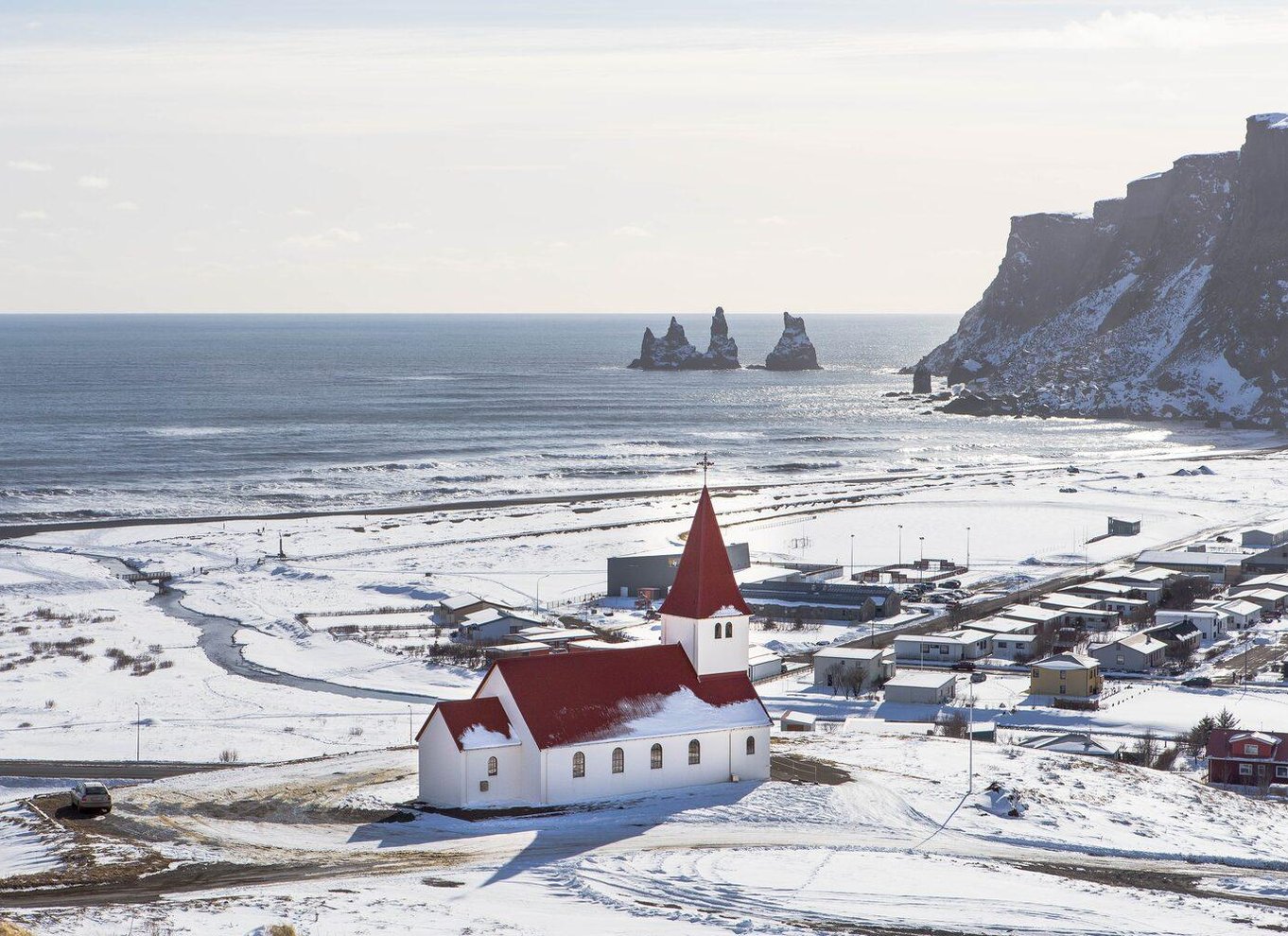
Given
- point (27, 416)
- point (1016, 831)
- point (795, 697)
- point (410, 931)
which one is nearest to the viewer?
point (410, 931)

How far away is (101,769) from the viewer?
48719 mm

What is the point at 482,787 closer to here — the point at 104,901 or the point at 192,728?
the point at 104,901

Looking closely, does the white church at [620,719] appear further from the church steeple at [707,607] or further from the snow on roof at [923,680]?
the snow on roof at [923,680]

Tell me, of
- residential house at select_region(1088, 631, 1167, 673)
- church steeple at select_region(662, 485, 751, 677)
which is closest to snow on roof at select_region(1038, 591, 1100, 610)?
residential house at select_region(1088, 631, 1167, 673)

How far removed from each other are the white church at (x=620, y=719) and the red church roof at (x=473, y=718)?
0.03 meters

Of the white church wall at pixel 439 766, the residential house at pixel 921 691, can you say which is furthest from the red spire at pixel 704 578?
the residential house at pixel 921 691

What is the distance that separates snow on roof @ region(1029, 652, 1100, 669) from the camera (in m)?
63.4

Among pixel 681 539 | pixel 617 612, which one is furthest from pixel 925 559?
pixel 617 612

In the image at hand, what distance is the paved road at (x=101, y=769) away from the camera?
4769 centimetres

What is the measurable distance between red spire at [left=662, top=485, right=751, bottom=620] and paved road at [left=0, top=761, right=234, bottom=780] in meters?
15.2

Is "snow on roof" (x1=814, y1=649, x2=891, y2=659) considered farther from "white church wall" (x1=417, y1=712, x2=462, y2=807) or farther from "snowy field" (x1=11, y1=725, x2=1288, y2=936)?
"white church wall" (x1=417, y1=712, x2=462, y2=807)

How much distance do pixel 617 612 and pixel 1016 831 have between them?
3980 centimetres

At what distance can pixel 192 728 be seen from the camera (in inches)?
2170

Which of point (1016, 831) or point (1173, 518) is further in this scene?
point (1173, 518)
